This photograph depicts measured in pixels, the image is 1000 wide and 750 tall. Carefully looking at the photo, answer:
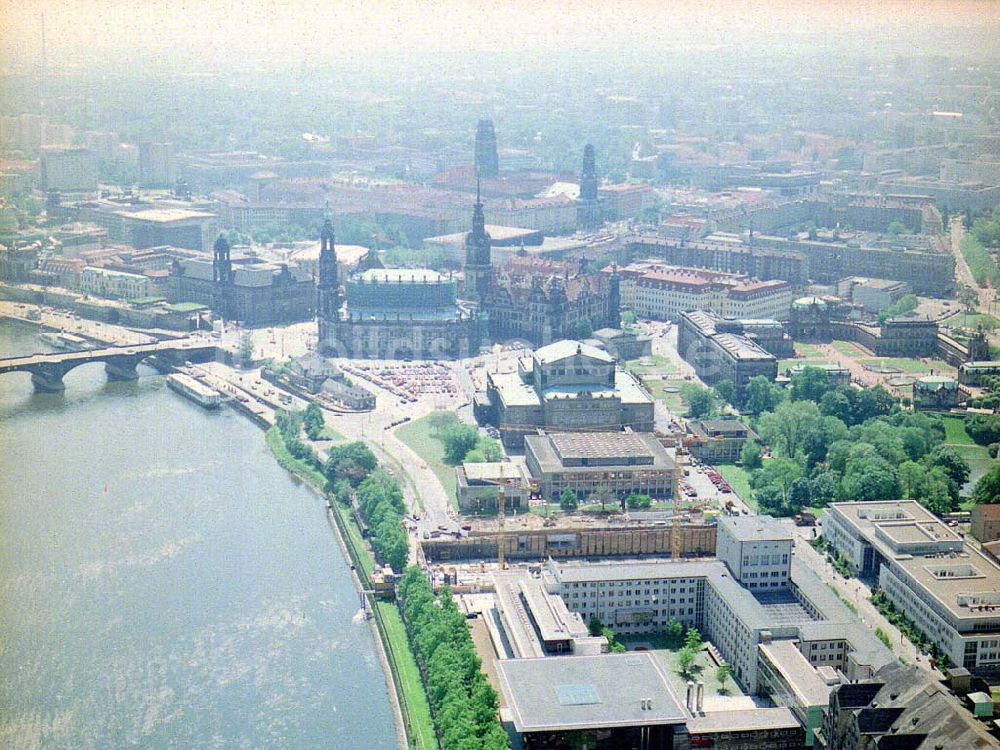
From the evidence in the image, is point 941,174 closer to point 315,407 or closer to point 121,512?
point 315,407

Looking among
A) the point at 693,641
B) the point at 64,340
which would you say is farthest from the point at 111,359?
the point at 693,641

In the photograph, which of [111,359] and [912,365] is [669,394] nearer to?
[912,365]

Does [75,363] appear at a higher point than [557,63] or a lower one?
lower

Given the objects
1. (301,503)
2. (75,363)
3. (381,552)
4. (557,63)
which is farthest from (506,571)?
(557,63)

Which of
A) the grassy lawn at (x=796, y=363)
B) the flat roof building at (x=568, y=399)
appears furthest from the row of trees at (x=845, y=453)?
the grassy lawn at (x=796, y=363)

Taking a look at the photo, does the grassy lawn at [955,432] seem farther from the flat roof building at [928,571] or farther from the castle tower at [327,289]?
the castle tower at [327,289]

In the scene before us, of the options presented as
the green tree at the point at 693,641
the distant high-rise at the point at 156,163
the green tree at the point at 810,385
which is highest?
the distant high-rise at the point at 156,163
